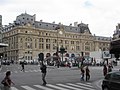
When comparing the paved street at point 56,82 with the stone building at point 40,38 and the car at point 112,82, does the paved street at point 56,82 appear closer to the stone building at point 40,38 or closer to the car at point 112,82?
the car at point 112,82

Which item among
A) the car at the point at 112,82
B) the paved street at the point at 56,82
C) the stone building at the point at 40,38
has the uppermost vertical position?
the stone building at the point at 40,38

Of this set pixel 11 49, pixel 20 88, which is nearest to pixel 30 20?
pixel 11 49

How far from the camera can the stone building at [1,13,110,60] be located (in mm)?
126312

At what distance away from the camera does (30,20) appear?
131125 millimetres

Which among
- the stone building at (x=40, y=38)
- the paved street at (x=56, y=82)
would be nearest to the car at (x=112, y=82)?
the paved street at (x=56, y=82)

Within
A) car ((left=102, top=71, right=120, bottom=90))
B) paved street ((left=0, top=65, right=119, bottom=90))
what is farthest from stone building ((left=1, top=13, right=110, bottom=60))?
car ((left=102, top=71, right=120, bottom=90))

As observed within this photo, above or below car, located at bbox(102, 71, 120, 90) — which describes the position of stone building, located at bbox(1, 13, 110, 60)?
above

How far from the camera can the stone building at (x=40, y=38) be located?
414 feet

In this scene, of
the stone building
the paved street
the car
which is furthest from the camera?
the stone building

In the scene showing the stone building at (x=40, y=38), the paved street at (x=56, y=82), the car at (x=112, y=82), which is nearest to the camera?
the car at (x=112, y=82)

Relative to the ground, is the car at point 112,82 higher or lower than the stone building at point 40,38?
lower

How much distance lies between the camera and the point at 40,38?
5251 inches

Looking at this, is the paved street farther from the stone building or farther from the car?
the stone building

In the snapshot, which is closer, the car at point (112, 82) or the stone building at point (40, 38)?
the car at point (112, 82)
